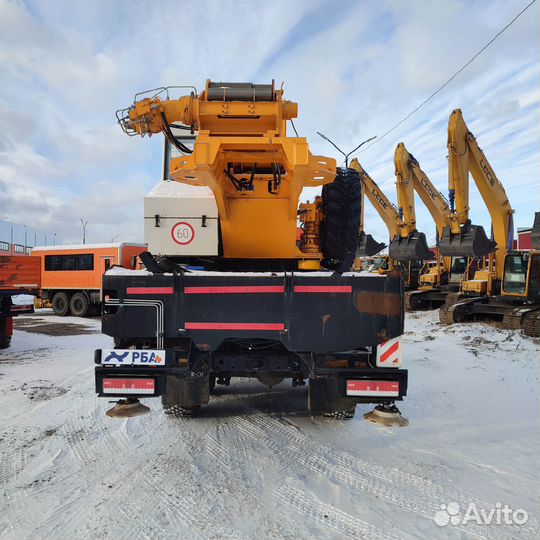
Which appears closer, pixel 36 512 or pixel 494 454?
pixel 36 512

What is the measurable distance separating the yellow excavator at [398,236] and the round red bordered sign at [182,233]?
10.3 meters

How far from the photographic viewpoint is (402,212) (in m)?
15.5

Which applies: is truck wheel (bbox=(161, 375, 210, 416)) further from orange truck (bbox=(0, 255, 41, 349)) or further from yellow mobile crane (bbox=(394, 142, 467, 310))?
yellow mobile crane (bbox=(394, 142, 467, 310))

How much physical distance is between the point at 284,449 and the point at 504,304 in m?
11.0

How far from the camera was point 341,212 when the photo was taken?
4641 mm

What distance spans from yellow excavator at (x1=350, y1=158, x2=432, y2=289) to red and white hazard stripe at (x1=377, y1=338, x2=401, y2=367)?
1000 cm

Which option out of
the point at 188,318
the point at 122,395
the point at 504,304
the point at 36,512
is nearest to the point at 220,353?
the point at 188,318

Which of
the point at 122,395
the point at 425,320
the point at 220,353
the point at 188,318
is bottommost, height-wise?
the point at 425,320

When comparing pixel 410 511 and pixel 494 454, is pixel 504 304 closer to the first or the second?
pixel 494 454

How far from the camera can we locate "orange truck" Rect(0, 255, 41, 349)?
853 cm

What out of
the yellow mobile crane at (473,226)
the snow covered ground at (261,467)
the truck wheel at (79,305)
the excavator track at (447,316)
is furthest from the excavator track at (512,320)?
the truck wheel at (79,305)

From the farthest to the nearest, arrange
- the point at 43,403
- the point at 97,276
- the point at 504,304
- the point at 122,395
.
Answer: the point at 97,276 < the point at 504,304 < the point at 43,403 < the point at 122,395

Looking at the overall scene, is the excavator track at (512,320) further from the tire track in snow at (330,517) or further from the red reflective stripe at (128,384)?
the red reflective stripe at (128,384)

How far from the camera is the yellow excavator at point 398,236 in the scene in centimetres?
1551
